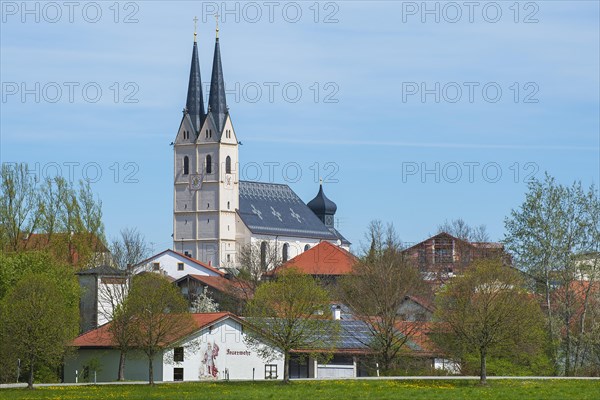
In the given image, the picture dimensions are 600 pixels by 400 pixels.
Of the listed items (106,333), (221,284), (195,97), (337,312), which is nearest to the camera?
(106,333)

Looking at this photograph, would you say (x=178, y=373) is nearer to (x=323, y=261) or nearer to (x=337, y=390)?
(x=337, y=390)

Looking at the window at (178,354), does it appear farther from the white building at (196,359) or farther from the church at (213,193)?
the church at (213,193)

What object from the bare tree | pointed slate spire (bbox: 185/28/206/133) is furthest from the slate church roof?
the bare tree

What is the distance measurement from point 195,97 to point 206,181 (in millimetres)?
10375

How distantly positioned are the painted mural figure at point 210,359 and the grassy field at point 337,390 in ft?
39.4

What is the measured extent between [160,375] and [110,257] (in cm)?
3088

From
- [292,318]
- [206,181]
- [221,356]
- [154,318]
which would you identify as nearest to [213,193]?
[206,181]

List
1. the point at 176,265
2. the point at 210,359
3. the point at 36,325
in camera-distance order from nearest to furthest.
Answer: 1. the point at 36,325
2. the point at 210,359
3. the point at 176,265

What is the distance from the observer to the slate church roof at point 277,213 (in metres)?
161

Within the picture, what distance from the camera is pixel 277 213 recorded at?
549ft

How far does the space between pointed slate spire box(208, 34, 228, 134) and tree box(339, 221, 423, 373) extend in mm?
65961

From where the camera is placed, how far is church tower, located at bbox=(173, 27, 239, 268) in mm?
154113

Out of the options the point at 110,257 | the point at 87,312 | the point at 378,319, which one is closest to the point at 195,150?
the point at 110,257

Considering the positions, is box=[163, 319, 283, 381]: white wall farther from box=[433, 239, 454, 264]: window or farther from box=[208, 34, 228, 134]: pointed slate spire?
box=[208, 34, 228, 134]: pointed slate spire
